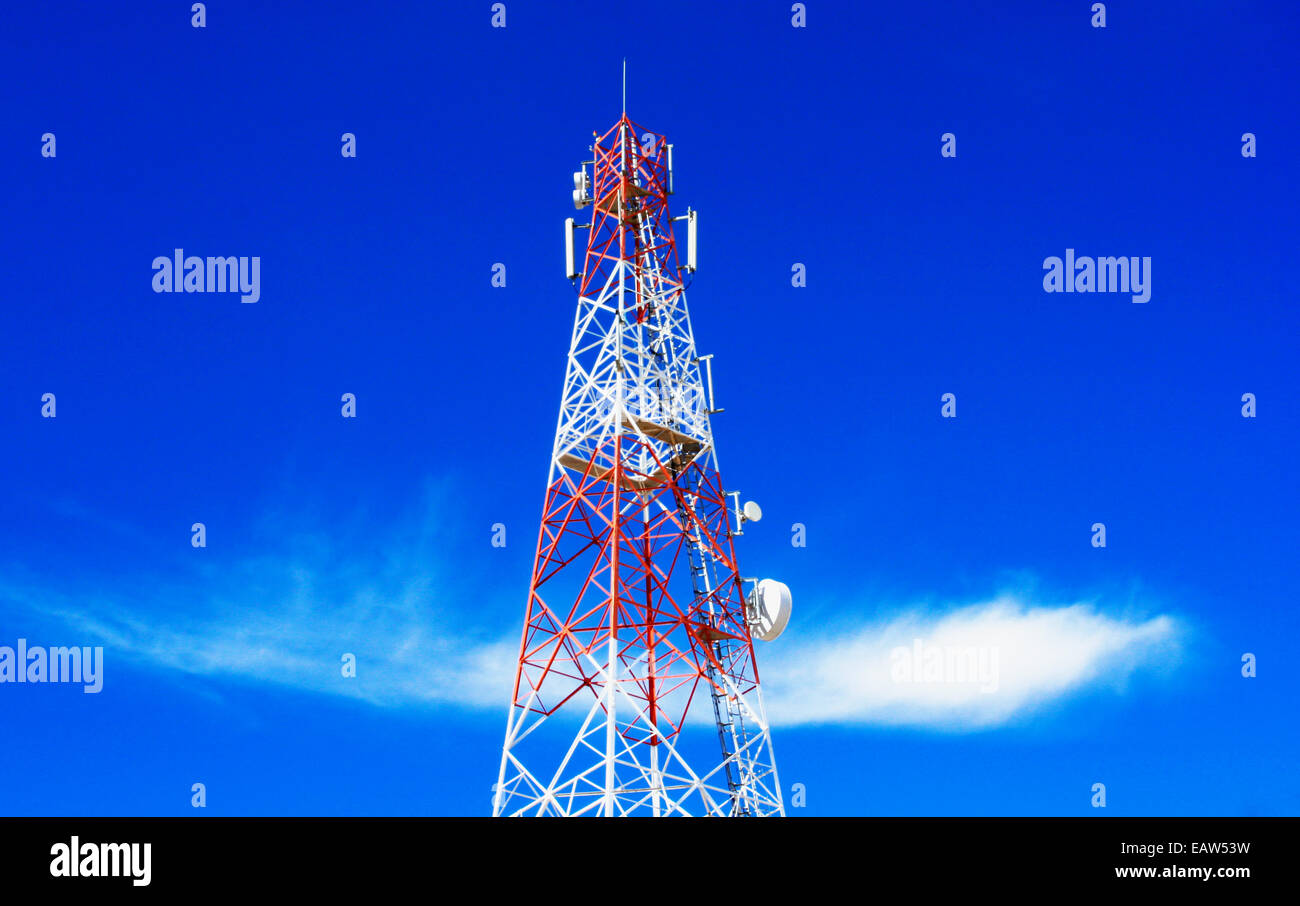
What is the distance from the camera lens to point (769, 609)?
41.0 metres

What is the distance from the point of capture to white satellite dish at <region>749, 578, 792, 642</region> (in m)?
40.8

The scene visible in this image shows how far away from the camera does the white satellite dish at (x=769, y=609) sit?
40812 mm
